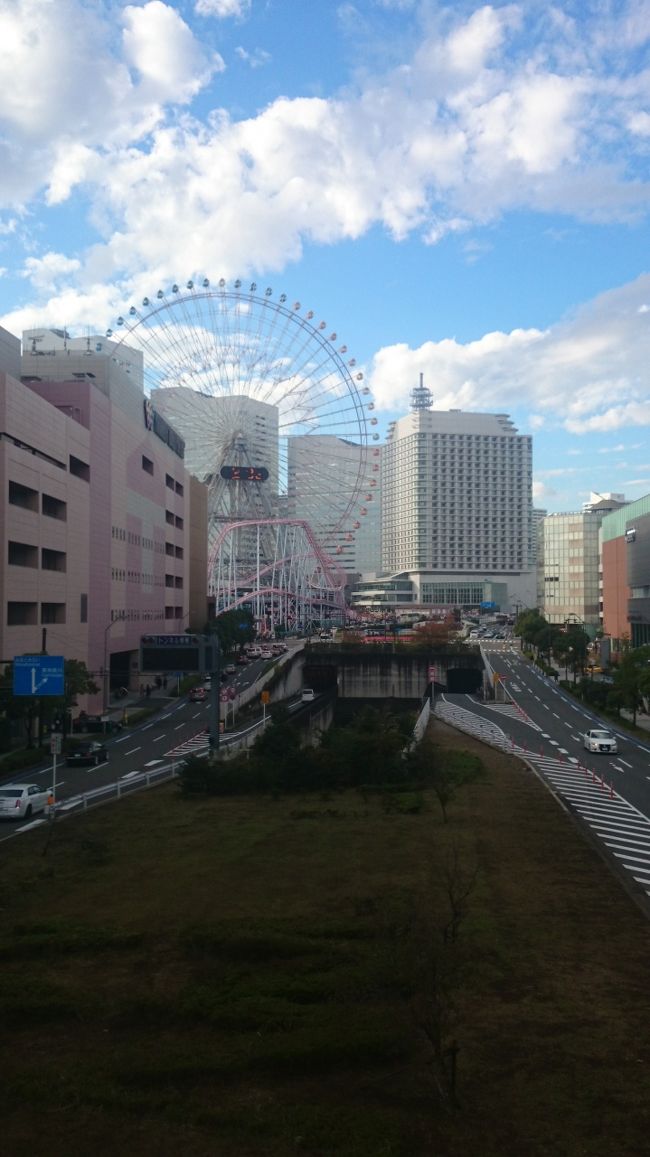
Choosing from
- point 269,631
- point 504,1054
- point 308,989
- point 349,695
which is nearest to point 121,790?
point 308,989

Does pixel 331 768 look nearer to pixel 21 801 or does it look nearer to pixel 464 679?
pixel 21 801

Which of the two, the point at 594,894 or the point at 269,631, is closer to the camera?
the point at 594,894

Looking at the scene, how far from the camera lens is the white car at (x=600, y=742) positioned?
3956 centimetres

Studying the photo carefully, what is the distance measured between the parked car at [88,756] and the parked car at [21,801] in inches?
390

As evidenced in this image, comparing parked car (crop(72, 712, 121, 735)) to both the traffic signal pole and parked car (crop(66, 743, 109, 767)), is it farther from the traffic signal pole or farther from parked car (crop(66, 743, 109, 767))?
the traffic signal pole

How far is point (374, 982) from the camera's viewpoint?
1063 centimetres

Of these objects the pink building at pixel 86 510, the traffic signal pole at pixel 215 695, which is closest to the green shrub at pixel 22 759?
the pink building at pixel 86 510

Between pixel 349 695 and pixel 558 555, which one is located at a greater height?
pixel 558 555

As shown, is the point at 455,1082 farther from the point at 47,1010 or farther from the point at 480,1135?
the point at 47,1010

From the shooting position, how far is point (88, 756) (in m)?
37.5

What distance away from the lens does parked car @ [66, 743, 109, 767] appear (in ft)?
122

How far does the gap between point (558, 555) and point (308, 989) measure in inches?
5317

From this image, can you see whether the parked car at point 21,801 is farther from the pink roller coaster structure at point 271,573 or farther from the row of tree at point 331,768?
the pink roller coaster structure at point 271,573

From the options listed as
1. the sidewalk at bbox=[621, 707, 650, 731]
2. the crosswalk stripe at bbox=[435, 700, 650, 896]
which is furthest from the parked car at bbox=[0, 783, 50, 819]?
the sidewalk at bbox=[621, 707, 650, 731]
